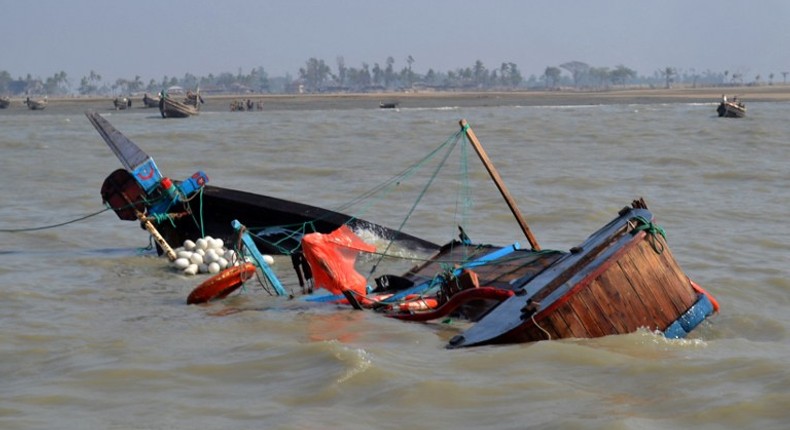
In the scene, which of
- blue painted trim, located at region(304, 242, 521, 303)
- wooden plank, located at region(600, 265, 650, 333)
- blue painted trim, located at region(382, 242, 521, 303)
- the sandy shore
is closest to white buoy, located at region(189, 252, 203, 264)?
blue painted trim, located at region(304, 242, 521, 303)

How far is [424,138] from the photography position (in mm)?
38219

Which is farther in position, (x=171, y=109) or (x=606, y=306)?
(x=171, y=109)

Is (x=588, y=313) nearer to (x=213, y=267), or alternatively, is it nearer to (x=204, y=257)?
(x=213, y=267)

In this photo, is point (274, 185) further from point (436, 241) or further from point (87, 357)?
point (87, 357)

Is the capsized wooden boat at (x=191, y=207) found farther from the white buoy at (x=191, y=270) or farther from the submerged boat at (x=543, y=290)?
the submerged boat at (x=543, y=290)

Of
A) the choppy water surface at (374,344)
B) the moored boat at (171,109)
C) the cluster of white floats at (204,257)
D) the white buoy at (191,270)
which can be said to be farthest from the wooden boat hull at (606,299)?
the moored boat at (171,109)

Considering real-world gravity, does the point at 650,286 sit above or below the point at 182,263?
above

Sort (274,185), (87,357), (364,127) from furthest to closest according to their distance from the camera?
(364,127) → (274,185) → (87,357)

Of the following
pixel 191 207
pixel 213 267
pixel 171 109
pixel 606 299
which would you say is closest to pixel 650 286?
pixel 606 299

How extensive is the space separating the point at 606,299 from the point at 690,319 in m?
0.92

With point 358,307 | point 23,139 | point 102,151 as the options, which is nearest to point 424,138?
point 102,151

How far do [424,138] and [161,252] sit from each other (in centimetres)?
2469

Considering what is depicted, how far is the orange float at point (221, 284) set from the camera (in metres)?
10.9

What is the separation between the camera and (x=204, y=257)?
1318 cm
